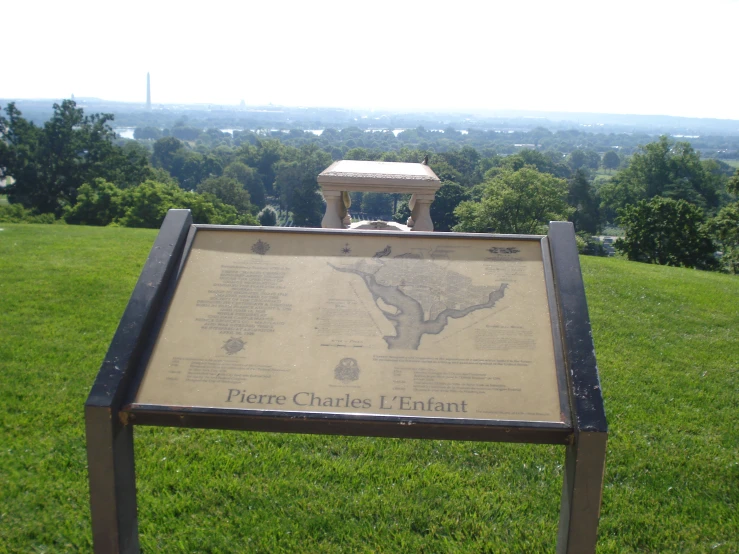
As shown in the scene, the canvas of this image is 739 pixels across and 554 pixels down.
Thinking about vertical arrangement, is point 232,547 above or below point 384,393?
below

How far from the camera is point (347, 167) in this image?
8453 millimetres

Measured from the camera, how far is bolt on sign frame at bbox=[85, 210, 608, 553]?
2.65 metres

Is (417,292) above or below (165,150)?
above

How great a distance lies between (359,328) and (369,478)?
168cm

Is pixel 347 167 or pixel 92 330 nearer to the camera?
pixel 92 330

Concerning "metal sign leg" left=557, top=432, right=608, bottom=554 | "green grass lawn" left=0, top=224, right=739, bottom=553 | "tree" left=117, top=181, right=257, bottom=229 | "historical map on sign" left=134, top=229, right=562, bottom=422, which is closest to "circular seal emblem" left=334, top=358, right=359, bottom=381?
"historical map on sign" left=134, top=229, right=562, bottom=422

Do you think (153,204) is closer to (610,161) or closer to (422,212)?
(422,212)

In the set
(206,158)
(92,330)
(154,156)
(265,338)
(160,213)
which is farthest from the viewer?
(154,156)

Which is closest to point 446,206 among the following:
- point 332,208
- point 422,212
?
point 422,212

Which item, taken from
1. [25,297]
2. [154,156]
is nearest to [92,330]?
[25,297]

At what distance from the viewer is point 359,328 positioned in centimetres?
298

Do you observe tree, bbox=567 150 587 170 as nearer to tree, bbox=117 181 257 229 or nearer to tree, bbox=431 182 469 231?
tree, bbox=431 182 469 231

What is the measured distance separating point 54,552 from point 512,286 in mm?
2921

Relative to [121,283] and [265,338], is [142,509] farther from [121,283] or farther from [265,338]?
[121,283]
